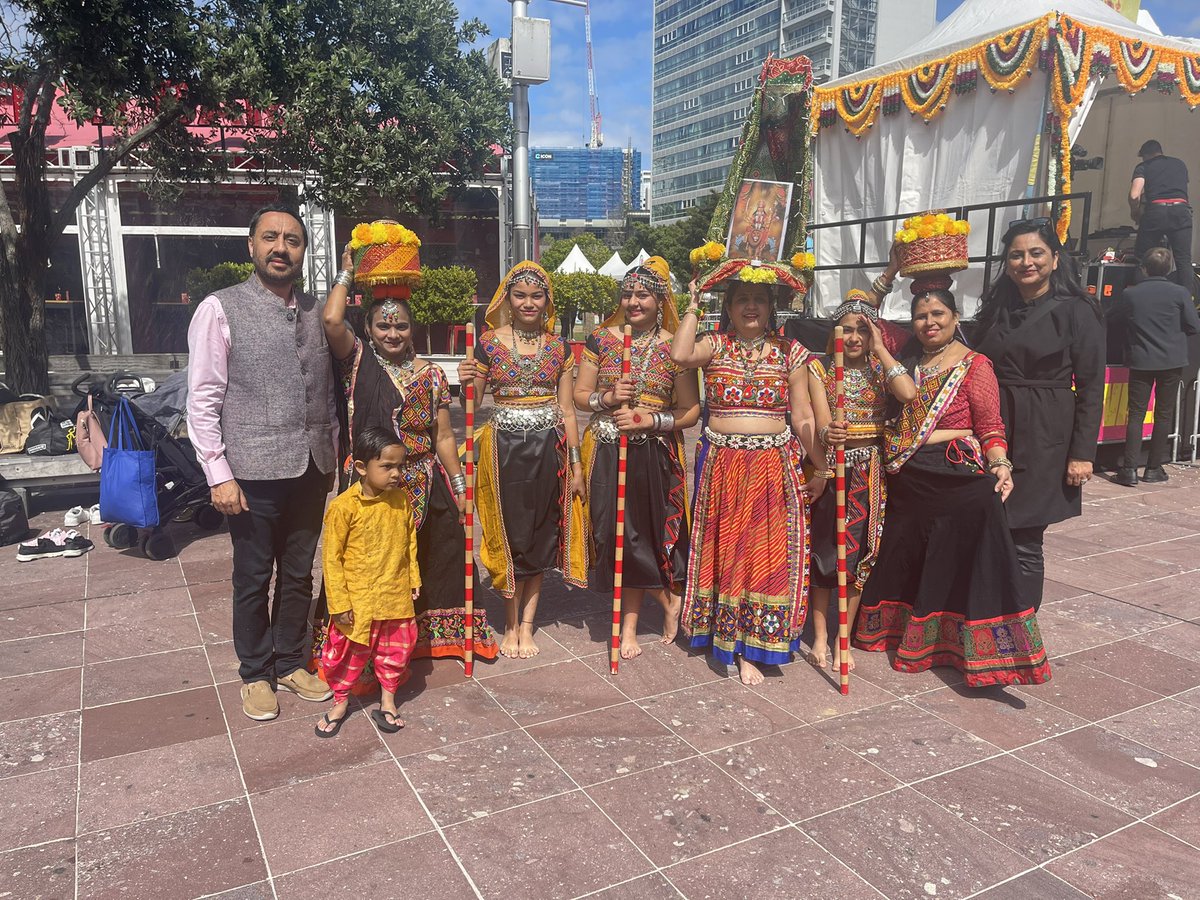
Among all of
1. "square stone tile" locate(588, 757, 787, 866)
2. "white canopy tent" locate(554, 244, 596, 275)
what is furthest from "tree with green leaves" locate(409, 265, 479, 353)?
"square stone tile" locate(588, 757, 787, 866)

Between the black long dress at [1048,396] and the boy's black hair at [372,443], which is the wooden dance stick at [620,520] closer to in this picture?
the boy's black hair at [372,443]

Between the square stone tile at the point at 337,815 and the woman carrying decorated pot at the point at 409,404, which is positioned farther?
the woman carrying decorated pot at the point at 409,404

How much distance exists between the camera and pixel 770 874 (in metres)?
2.45

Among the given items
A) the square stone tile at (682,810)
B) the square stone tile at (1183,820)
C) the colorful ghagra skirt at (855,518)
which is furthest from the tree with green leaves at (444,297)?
the square stone tile at (1183,820)

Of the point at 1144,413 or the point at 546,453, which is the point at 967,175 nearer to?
the point at 1144,413

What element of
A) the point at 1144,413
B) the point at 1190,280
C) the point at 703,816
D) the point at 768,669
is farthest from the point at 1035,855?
the point at 1190,280

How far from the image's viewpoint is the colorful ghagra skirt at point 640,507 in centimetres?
400

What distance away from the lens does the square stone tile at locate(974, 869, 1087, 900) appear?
2365 mm

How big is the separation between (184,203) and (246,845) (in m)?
18.7

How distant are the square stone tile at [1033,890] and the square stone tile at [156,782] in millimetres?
2434

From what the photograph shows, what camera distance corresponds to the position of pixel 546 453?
13.0ft

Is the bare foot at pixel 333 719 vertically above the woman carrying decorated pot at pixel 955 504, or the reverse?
the woman carrying decorated pot at pixel 955 504

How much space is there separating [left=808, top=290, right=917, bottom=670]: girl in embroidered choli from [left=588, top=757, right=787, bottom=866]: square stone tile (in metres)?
1.13

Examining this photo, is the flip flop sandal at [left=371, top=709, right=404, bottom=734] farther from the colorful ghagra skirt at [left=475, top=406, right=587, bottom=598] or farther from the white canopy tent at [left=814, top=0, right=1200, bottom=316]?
the white canopy tent at [left=814, top=0, right=1200, bottom=316]
